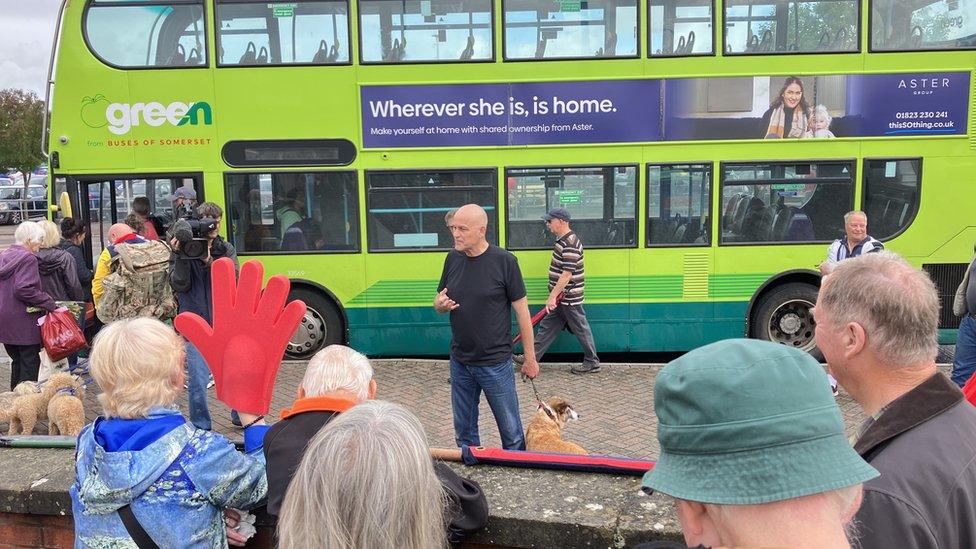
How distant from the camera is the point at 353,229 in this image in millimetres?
8047

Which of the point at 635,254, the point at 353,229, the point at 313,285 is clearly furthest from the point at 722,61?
the point at 313,285

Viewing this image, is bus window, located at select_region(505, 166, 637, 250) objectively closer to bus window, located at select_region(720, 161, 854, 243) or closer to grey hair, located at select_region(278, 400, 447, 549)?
bus window, located at select_region(720, 161, 854, 243)

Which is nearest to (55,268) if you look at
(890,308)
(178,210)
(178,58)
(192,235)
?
(178,210)

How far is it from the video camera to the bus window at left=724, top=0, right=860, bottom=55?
5.30 metres

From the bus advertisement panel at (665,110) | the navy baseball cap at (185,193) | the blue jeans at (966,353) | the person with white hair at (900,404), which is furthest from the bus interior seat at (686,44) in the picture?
the person with white hair at (900,404)

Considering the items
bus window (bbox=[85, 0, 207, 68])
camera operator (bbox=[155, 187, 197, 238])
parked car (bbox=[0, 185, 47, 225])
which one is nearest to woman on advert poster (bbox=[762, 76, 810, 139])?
camera operator (bbox=[155, 187, 197, 238])

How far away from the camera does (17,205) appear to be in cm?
3481

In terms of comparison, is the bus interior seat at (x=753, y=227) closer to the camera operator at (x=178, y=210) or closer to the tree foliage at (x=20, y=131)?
the camera operator at (x=178, y=210)

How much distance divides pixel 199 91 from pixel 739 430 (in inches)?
305

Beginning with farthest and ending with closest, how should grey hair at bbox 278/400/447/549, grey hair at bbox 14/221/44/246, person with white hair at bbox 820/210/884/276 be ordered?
person with white hair at bbox 820/210/884/276, grey hair at bbox 14/221/44/246, grey hair at bbox 278/400/447/549

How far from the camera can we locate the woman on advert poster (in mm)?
7625

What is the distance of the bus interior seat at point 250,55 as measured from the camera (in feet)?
25.3

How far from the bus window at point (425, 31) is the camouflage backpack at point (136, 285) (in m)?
3.01

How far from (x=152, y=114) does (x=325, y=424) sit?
6759mm
